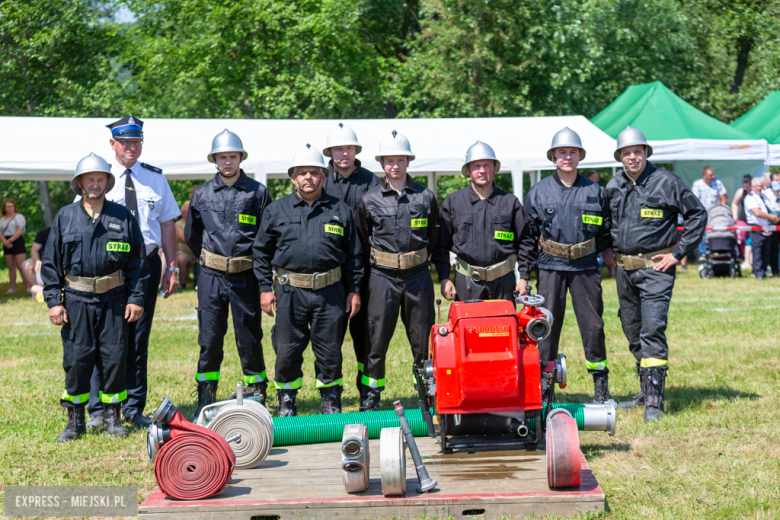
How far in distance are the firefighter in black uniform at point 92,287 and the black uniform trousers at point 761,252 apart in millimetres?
13711

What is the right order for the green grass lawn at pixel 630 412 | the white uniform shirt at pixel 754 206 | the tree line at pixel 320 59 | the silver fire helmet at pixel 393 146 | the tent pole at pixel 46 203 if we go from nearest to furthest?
the green grass lawn at pixel 630 412 → the silver fire helmet at pixel 393 146 → the white uniform shirt at pixel 754 206 → the tree line at pixel 320 59 → the tent pole at pixel 46 203

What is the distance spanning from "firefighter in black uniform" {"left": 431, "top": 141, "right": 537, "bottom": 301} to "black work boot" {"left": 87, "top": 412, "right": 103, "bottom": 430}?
2.97 metres

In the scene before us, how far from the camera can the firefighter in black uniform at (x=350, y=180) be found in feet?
22.1

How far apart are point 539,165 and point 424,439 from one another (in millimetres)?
10946

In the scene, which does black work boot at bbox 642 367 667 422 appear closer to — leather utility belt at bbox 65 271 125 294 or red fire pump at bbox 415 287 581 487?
red fire pump at bbox 415 287 581 487

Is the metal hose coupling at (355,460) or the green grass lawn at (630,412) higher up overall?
the metal hose coupling at (355,460)

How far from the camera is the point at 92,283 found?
610 centimetres

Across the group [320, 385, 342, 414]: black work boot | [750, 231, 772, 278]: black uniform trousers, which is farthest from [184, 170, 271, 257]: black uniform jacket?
[750, 231, 772, 278]: black uniform trousers

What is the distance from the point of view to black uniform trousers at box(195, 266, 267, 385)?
21.7 feet

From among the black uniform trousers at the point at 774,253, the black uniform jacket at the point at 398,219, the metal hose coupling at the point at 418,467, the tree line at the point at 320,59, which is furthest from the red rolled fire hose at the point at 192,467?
the tree line at the point at 320,59

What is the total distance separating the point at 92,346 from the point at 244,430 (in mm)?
1776

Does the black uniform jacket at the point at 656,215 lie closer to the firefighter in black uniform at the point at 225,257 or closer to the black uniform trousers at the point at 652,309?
the black uniform trousers at the point at 652,309

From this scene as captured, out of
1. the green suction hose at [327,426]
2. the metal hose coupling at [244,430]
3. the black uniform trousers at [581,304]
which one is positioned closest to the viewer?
the metal hose coupling at [244,430]

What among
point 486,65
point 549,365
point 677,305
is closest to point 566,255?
point 549,365
